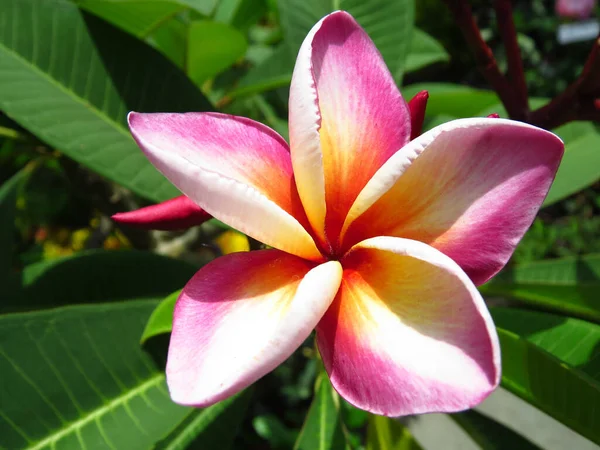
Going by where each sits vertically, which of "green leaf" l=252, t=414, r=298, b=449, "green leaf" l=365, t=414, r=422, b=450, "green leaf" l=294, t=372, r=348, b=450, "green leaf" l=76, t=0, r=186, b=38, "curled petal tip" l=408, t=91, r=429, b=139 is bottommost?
"green leaf" l=252, t=414, r=298, b=449

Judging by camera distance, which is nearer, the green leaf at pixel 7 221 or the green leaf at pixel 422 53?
the green leaf at pixel 7 221

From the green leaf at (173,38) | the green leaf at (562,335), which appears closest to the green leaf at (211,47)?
the green leaf at (173,38)

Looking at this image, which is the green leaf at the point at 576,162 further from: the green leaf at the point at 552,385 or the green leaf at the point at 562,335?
the green leaf at the point at 552,385

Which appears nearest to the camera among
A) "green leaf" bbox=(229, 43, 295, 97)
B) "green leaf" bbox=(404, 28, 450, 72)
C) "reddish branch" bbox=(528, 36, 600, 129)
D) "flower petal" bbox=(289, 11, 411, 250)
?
"flower petal" bbox=(289, 11, 411, 250)

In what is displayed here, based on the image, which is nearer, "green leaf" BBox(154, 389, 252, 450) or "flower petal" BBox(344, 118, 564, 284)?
"flower petal" BBox(344, 118, 564, 284)

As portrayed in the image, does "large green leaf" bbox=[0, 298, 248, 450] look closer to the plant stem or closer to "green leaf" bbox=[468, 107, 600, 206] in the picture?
the plant stem

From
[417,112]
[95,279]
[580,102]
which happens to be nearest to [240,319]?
[417,112]

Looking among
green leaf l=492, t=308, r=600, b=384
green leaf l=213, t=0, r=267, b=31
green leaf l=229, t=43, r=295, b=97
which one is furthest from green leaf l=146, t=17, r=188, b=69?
green leaf l=492, t=308, r=600, b=384
